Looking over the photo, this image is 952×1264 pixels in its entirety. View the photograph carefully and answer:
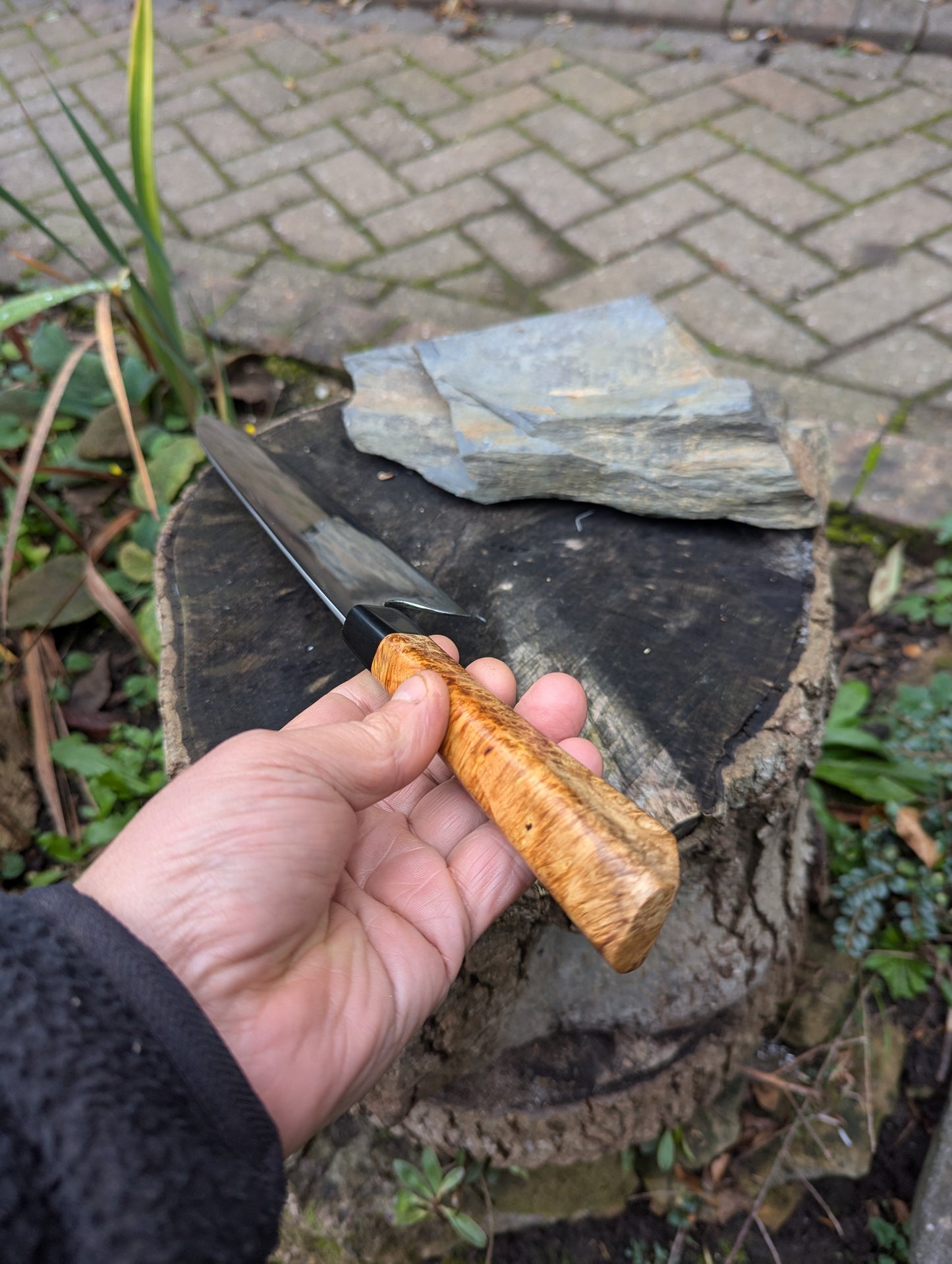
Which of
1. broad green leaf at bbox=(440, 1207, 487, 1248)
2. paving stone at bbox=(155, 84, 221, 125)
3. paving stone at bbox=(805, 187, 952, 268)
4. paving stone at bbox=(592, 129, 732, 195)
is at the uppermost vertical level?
paving stone at bbox=(155, 84, 221, 125)

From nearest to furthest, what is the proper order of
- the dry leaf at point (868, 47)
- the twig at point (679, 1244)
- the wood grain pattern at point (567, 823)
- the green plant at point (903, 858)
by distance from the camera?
the wood grain pattern at point (567, 823) → the twig at point (679, 1244) → the green plant at point (903, 858) → the dry leaf at point (868, 47)

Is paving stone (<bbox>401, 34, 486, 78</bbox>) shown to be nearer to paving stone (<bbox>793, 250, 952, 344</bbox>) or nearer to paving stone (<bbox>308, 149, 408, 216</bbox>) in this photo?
paving stone (<bbox>308, 149, 408, 216</bbox>)

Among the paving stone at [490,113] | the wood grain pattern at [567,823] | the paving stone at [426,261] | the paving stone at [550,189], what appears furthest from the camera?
the paving stone at [490,113]

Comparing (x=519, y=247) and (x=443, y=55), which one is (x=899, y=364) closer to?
(x=519, y=247)

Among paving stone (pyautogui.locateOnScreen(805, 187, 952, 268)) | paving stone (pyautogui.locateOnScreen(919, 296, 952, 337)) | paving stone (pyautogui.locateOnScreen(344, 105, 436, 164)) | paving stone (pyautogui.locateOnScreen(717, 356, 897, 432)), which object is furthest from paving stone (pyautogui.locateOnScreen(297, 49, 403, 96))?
paving stone (pyautogui.locateOnScreen(919, 296, 952, 337))

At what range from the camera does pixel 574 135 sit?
364 centimetres

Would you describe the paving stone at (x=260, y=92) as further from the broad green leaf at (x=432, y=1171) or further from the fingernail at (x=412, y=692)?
the broad green leaf at (x=432, y=1171)

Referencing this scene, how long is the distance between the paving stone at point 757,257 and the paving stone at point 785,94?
761mm

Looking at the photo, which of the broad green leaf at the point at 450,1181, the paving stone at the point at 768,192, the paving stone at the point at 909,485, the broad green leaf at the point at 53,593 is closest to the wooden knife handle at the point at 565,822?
the broad green leaf at the point at 450,1181

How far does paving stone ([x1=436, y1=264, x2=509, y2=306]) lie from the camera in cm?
307

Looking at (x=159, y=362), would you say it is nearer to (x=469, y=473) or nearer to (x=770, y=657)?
(x=469, y=473)

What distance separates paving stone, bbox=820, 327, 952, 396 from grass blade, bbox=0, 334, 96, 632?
2.19m

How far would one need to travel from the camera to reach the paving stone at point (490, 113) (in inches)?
147

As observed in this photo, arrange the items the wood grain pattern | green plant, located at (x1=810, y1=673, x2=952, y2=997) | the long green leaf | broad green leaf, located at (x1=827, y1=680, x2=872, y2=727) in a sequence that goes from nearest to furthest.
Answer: the wood grain pattern → green plant, located at (x1=810, y1=673, x2=952, y2=997) → the long green leaf → broad green leaf, located at (x1=827, y1=680, x2=872, y2=727)
